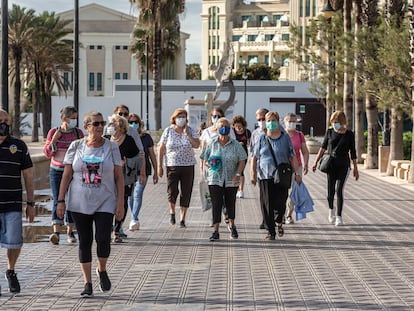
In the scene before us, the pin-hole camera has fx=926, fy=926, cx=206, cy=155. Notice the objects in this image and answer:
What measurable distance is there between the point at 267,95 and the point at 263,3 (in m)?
91.1

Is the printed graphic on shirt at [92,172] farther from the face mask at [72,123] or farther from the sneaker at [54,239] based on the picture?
the sneaker at [54,239]

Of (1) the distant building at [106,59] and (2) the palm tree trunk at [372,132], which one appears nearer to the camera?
(2) the palm tree trunk at [372,132]

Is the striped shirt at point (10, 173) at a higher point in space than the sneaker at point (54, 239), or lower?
higher

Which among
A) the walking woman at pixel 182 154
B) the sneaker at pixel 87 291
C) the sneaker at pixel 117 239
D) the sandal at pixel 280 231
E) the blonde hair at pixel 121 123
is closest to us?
the sneaker at pixel 87 291

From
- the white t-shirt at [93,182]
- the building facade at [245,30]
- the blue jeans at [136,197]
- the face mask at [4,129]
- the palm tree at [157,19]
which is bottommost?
the blue jeans at [136,197]

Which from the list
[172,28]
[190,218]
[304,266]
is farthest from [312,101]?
[304,266]

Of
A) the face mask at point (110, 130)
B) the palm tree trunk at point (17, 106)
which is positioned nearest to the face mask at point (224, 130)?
the face mask at point (110, 130)

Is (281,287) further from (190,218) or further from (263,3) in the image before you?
(263,3)

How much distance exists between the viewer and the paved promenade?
780 cm

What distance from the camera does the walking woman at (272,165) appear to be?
39.1ft

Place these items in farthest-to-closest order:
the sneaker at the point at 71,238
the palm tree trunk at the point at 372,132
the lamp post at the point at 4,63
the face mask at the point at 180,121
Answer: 1. the palm tree trunk at the point at 372,132
2. the lamp post at the point at 4,63
3. the face mask at the point at 180,121
4. the sneaker at the point at 71,238

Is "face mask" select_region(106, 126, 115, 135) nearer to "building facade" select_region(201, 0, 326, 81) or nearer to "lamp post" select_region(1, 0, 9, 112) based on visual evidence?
"lamp post" select_region(1, 0, 9, 112)

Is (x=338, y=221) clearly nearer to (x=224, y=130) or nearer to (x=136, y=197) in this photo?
(x=224, y=130)

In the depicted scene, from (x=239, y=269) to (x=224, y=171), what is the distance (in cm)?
260
